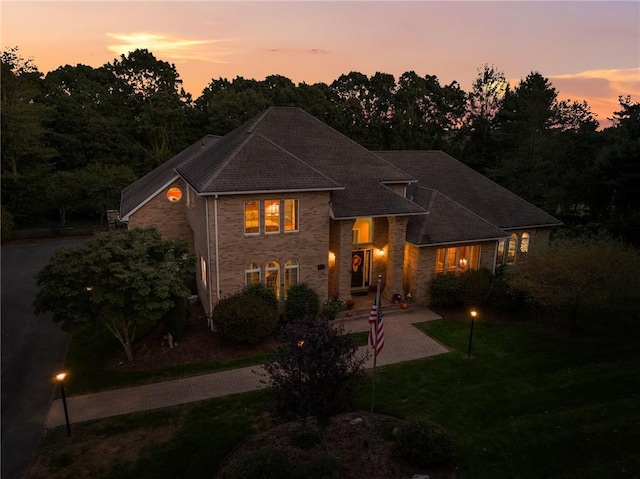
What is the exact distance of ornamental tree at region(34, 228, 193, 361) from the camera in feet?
50.1

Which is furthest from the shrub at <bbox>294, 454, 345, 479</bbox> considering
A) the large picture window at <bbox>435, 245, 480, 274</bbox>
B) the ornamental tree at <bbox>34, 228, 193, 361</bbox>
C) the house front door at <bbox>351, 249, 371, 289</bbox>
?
the large picture window at <bbox>435, 245, 480, 274</bbox>

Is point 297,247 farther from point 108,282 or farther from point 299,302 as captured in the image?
point 108,282

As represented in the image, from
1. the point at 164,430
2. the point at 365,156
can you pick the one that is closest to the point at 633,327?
the point at 365,156

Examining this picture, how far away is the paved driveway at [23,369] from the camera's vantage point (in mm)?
12945

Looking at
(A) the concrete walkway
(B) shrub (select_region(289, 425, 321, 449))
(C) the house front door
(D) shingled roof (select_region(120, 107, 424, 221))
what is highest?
(D) shingled roof (select_region(120, 107, 424, 221))

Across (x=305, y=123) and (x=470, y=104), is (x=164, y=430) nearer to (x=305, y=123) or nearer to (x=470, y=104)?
(x=305, y=123)

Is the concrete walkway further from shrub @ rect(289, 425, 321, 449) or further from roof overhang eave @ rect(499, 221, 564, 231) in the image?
roof overhang eave @ rect(499, 221, 564, 231)

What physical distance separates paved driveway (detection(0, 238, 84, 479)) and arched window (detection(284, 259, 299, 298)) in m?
10.1

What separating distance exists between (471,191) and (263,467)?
79.2ft

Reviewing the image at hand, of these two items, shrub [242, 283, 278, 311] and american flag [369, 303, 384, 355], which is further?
shrub [242, 283, 278, 311]

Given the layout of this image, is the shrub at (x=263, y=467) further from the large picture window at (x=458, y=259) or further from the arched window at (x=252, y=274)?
the large picture window at (x=458, y=259)

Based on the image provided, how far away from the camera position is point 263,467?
34.3 ft

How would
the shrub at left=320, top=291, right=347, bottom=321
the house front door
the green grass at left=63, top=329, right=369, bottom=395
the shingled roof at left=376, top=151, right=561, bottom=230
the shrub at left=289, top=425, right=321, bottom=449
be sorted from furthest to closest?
the shingled roof at left=376, top=151, right=561, bottom=230 < the house front door < the shrub at left=320, top=291, right=347, bottom=321 < the green grass at left=63, top=329, right=369, bottom=395 < the shrub at left=289, top=425, right=321, bottom=449

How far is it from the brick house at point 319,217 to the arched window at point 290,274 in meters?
0.05
